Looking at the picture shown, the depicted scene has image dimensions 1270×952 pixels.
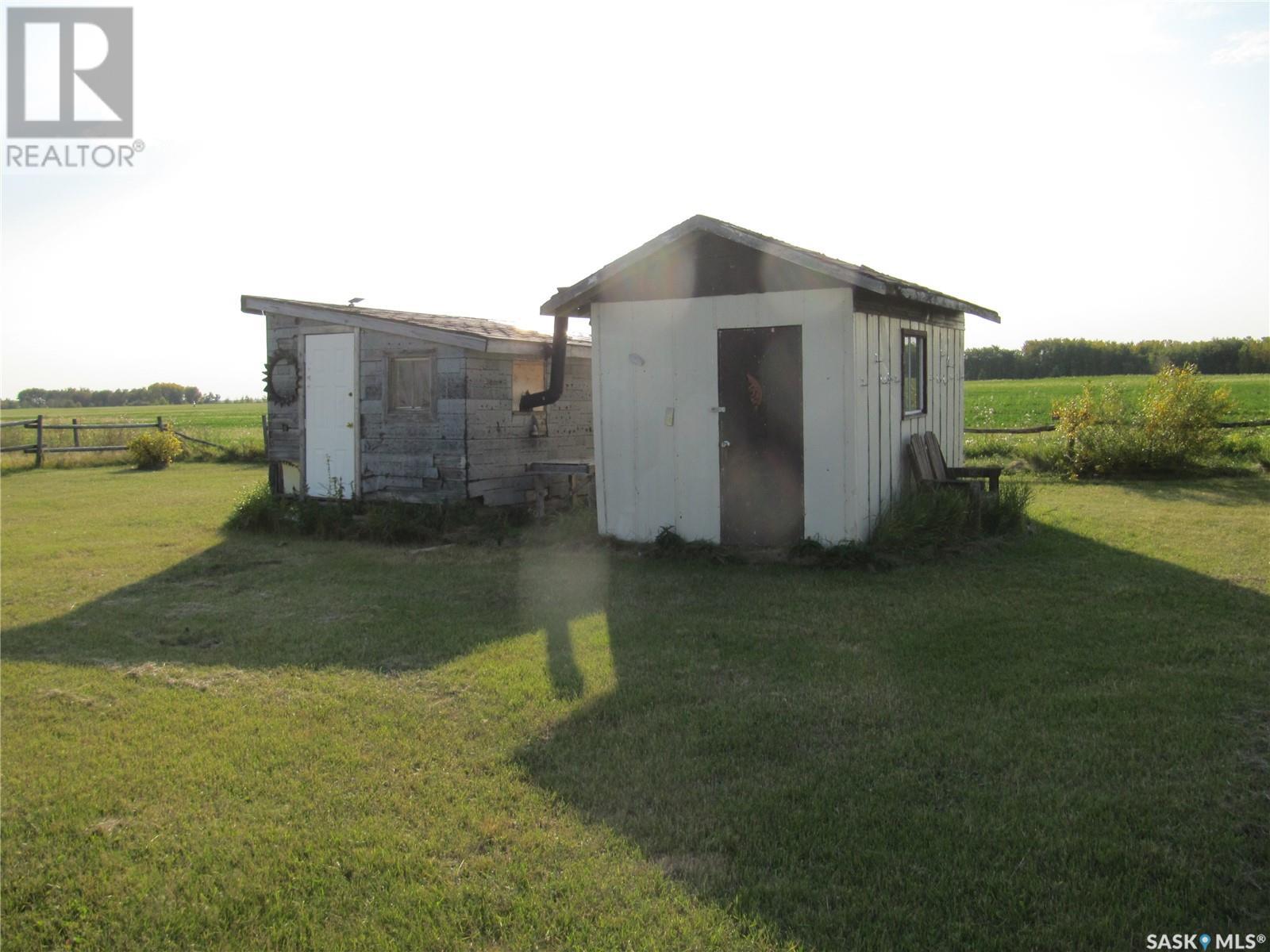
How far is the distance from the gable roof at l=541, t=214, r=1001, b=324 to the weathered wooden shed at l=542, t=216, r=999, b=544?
0.02m

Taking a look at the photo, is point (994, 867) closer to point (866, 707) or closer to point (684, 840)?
point (684, 840)

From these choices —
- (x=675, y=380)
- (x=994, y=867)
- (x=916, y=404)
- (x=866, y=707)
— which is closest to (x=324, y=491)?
(x=675, y=380)

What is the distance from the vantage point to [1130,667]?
20.3 feet

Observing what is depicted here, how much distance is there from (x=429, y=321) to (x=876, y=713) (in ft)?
32.2

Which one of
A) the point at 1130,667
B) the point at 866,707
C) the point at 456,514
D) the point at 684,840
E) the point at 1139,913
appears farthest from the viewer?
the point at 456,514

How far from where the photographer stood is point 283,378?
14.2 metres

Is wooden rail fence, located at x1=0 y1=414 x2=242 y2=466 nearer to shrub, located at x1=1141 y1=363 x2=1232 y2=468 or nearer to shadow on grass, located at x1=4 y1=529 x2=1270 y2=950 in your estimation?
shadow on grass, located at x1=4 y1=529 x2=1270 y2=950

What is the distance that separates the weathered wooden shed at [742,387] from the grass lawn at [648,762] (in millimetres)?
1247

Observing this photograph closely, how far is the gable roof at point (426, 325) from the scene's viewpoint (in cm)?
1255

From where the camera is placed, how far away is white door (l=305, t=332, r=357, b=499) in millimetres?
13594

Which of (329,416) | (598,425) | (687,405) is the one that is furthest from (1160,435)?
(329,416)

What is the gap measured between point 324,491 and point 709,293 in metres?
6.77

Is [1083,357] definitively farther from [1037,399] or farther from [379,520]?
[379,520]

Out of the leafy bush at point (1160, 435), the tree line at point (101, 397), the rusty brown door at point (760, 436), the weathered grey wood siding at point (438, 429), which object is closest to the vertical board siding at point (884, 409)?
the rusty brown door at point (760, 436)
